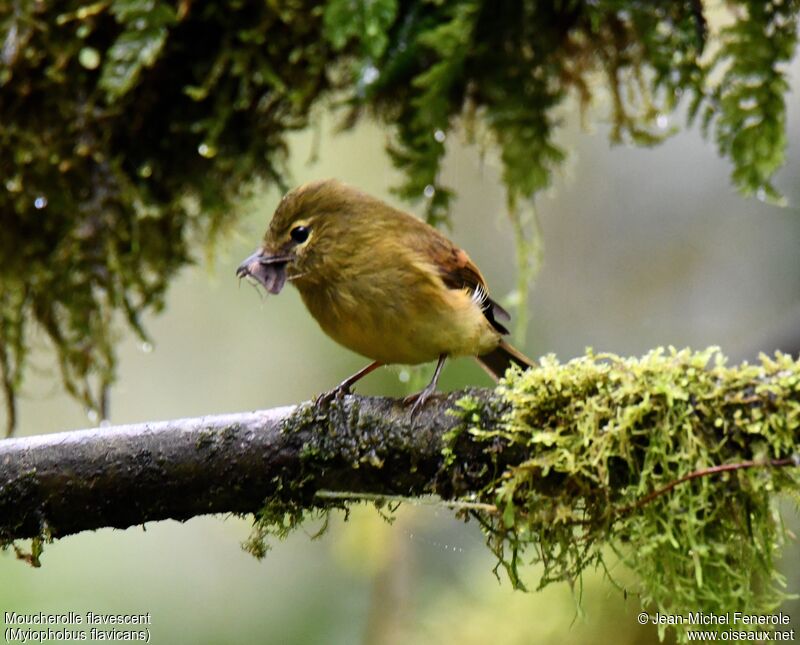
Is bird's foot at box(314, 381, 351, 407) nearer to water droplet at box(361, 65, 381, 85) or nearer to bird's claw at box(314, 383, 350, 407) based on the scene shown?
bird's claw at box(314, 383, 350, 407)

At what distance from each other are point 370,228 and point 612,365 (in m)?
1.27

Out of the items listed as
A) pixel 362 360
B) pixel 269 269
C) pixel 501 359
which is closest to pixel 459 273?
pixel 501 359

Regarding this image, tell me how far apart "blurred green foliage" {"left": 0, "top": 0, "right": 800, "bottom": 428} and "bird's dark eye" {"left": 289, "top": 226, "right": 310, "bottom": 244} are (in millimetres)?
799

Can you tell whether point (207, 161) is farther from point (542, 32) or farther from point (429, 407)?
point (429, 407)

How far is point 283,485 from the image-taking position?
234 cm

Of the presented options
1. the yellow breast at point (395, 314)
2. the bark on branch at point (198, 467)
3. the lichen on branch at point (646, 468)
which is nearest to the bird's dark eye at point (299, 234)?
the yellow breast at point (395, 314)

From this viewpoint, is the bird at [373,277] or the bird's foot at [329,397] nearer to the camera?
the bird's foot at [329,397]

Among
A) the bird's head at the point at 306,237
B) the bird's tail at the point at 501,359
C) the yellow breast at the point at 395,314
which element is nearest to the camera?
the yellow breast at the point at 395,314

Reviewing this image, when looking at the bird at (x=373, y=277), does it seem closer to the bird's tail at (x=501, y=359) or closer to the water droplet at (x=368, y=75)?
the bird's tail at (x=501, y=359)

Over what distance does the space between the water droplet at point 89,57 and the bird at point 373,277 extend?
4.12 feet

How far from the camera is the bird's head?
3.11 meters

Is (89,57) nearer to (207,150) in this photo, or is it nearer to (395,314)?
(207,150)

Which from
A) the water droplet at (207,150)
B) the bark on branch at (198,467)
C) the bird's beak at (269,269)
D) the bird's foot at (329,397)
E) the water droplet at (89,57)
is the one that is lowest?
the bark on branch at (198,467)

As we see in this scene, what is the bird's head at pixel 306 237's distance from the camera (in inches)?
122
